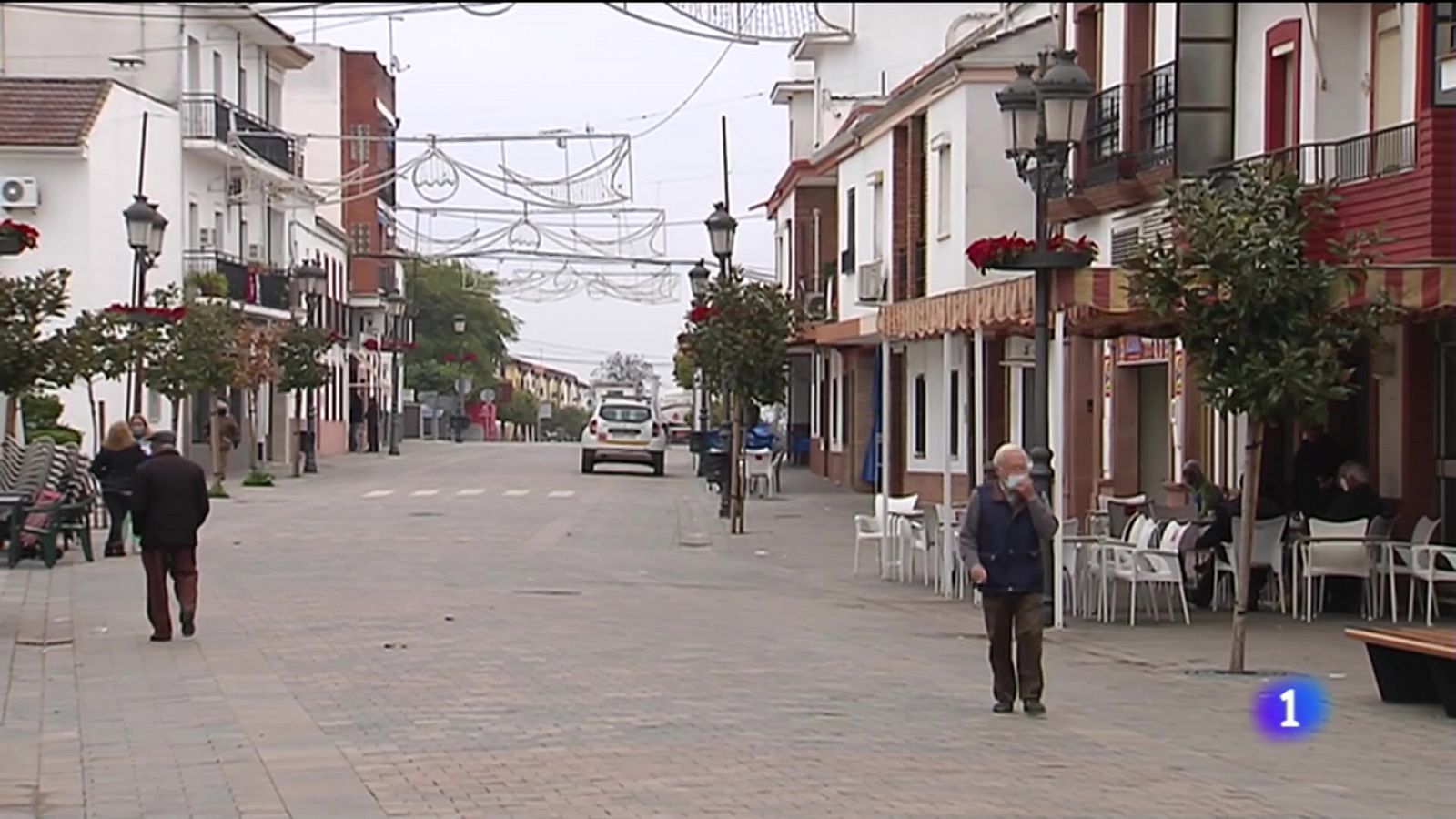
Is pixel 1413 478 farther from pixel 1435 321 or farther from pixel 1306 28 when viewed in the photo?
pixel 1306 28

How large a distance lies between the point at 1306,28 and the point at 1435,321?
3.61 meters

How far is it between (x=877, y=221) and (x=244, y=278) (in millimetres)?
18068

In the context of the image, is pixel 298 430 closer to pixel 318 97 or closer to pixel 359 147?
pixel 359 147

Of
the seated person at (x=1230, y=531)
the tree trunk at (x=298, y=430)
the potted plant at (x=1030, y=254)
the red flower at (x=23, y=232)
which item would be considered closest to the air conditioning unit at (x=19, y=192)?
the tree trunk at (x=298, y=430)

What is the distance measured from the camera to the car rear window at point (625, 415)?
49.2 meters

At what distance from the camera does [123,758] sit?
11188mm

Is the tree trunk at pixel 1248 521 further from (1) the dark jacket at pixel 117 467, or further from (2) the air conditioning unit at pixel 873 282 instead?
(2) the air conditioning unit at pixel 873 282

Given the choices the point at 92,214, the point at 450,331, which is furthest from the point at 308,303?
the point at 450,331

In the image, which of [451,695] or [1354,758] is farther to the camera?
[451,695]

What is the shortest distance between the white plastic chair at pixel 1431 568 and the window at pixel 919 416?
19329mm

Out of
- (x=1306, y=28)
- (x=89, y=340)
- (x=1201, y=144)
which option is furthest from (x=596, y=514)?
(x=1306, y=28)

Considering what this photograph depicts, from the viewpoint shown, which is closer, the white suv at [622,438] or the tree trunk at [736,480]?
the tree trunk at [736,480]

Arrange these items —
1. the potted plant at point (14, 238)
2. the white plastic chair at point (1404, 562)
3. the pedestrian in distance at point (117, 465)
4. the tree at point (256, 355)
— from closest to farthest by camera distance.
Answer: the potted plant at point (14, 238)
the white plastic chair at point (1404, 562)
the pedestrian in distance at point (117, 465)
the tree at point (256, 355)

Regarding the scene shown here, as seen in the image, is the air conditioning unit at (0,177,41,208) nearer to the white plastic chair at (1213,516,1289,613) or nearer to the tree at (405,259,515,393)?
the white plastic chair at (1213,516,1289,613)
